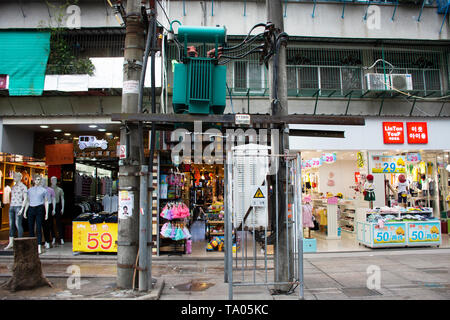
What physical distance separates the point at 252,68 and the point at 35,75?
23.1 ft

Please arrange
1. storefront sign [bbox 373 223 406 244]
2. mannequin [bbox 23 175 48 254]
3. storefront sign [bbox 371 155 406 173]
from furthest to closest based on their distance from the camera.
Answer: storefront sign [bbox 371 155 406 173]
storefront sign [bbox 373 223 406 244]
mannequin [bbox 23 175 48 254]

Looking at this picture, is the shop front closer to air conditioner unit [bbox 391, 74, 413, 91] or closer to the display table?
the display table

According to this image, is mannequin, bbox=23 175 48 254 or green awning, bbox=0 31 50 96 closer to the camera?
mannequin, bbox=23 175 48 254

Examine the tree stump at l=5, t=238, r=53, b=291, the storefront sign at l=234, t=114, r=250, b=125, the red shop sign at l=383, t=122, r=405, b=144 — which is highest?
the red shop sign at l=383, t=122, r=405, b=144

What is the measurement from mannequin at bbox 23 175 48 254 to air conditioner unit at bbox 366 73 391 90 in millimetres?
10846

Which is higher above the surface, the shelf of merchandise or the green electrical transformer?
the green electrical transformer

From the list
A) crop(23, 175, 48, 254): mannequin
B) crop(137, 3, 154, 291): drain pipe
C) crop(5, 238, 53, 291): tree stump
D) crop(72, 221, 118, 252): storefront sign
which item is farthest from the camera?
crop(23, 175, 48, 254): mannequin

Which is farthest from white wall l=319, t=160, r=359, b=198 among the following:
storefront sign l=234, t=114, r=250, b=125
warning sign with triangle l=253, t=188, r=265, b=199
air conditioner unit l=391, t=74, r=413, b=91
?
storefront sign l=234, t=114, r=250, b=125

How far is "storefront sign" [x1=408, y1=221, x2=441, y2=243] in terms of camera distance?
10242 mm

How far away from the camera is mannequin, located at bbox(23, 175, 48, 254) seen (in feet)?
31.7

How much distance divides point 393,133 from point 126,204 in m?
9.04

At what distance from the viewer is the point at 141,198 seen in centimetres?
578

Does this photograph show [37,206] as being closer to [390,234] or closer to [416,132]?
[390,234]
